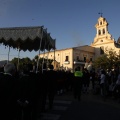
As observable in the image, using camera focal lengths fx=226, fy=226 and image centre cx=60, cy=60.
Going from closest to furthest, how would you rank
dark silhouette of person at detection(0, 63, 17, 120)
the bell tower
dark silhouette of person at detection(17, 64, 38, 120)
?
dark silhouette of person at detection(0, 63, 17, 120) → dark silhouette of person at detection(17, 64, 38, 120) → the bell tower

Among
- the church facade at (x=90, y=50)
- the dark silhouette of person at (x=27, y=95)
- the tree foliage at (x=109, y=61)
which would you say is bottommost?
the dark silhouette of person at (x=27, y=95)

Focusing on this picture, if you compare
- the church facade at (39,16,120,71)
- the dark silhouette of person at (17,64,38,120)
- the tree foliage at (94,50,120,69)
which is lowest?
the dark silhouette of person at (17,64,38,120)

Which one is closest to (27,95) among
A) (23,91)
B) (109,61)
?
(23,91)

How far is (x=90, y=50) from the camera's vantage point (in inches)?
2761

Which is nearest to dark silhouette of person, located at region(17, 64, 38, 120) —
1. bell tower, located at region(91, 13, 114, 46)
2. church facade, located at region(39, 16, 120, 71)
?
church facade, located at region(39, 16, 120, 71)

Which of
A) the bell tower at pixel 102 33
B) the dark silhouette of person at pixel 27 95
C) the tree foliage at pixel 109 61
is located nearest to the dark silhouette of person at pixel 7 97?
the dark silhouette of person at pixel 27 95

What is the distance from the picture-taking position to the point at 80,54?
218ft

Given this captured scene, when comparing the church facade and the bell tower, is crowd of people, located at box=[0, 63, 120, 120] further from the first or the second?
the bell tower

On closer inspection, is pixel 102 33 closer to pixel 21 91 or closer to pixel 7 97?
pixel 21 91

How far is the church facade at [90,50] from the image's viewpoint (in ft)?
213

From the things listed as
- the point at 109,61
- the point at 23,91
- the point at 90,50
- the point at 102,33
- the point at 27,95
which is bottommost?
the point at 27,95

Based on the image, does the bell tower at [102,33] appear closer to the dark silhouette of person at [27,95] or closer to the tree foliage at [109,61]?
the tree foliage at [109,61]

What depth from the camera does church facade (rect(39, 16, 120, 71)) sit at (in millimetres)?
64812

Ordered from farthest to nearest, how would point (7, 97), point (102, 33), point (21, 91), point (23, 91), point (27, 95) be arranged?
point (102, 33) < point (27, 95) < point (23, 91) < point (21, 91) < point (7, 97)
